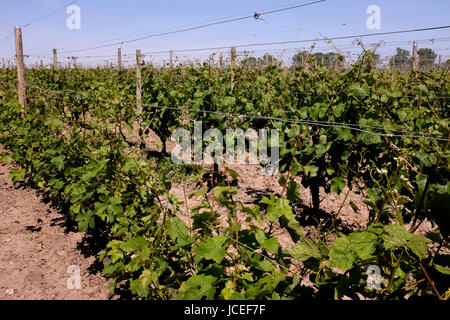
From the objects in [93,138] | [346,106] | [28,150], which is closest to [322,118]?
[346,106]

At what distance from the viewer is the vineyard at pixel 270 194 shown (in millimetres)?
1246

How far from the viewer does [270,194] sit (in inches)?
57.7

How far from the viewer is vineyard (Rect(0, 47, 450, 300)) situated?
125cm

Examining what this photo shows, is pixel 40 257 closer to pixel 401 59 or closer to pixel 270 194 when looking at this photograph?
pixel 270 194

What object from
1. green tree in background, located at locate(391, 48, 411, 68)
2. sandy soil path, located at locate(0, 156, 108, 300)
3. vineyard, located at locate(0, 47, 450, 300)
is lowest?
sandy soil path, located at locate(0, 156, 108, 300)

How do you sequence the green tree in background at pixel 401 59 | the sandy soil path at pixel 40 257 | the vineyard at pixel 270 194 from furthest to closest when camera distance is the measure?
the green tree in background at pixel 401 59
the sandy soil path at pixel 40 257
the vineyard at pixel 270 194

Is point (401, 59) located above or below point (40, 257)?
above

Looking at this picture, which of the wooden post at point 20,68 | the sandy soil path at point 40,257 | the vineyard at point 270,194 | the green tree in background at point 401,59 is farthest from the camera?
the green tree in background at point 401,59

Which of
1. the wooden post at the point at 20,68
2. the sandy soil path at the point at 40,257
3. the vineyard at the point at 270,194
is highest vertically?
the wooden post at the point at 20,68

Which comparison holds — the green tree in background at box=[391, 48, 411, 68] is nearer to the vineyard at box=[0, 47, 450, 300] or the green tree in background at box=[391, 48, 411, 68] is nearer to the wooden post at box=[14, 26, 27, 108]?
the vineyard at box=[0, 47, 450, 300]

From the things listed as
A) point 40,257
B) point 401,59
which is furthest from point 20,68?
point 401,59

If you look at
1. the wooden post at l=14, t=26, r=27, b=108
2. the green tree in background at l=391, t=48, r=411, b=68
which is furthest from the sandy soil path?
the green tree in background at l=391, t=48, r=411, b=68

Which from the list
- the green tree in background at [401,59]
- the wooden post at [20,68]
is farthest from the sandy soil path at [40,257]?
the green tree in background at [401,59]

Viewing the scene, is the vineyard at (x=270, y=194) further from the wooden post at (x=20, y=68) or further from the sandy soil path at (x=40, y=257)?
the wooden post at (x=20, y=68)
